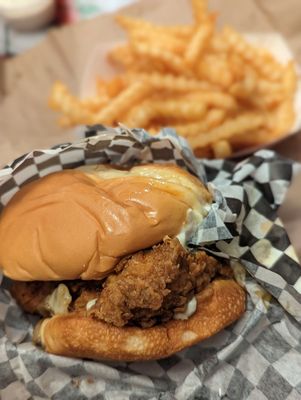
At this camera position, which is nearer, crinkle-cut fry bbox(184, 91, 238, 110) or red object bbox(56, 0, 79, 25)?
crinkle-cut fry bbox(184, 91, 238, 110)

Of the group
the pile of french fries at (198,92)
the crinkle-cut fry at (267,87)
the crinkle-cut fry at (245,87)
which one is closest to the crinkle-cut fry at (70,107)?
the pile of french fries at (198,92)

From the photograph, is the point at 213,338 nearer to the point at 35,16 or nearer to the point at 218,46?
the point at 218,46

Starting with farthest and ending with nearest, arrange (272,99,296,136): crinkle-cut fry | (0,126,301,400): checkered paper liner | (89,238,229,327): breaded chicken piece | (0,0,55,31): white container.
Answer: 1. (0,0,55,31): white container
2. (272,99,296,136): crinkle-cut fry
3. (0,126,301,400): checkered paper liner
4. (89,238,229,327): breaded chicken piece

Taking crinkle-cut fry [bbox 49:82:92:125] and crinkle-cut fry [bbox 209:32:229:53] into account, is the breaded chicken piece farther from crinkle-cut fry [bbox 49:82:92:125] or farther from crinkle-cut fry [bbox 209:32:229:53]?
crinkle-cut fry [bbox 209:32:229:53]

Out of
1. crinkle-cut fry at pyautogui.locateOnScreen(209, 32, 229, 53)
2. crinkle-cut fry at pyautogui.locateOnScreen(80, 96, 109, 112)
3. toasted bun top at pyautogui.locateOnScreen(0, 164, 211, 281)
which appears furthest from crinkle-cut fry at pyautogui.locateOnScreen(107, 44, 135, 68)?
toasted bun top at pyautogui.locateOnScreen(0, 164, 211, 281)

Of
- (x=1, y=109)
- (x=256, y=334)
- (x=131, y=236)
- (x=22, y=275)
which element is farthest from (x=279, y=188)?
(x=1, y=109)

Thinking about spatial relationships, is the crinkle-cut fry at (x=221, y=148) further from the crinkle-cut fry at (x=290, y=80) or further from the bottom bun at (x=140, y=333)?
the bottom bun at (x=140, y=333)
